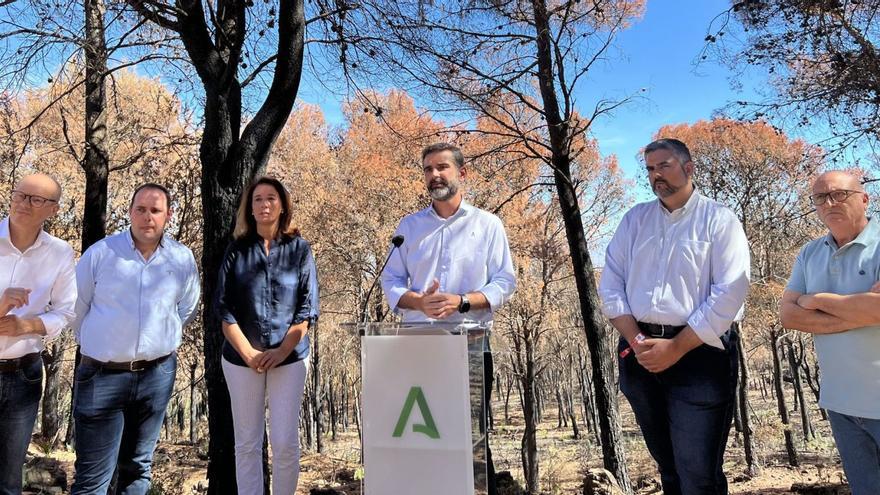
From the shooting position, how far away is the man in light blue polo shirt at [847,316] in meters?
2.20

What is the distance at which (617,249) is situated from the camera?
272 cm

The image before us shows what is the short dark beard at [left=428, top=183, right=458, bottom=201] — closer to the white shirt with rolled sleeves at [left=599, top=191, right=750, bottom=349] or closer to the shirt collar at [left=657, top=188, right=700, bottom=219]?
the white shirt with rolled sleeves at [left=599, top=191, right=750, bottom=349]

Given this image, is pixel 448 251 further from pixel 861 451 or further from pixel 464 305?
pixel 861 451

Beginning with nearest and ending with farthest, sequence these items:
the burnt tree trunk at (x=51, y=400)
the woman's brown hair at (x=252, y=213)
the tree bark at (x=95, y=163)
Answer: the woman's brown hair at (x=252, y=213), the tree bark at (x=95, y=163), the burnt tree trunk at (x=51, y=400)

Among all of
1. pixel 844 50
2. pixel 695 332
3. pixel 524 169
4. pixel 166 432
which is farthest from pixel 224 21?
pixel 166 432

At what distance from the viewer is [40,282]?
2629 millimetres

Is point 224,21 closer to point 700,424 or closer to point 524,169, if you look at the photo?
point 700,424

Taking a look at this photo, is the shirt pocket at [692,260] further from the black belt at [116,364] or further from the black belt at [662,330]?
the black belt at [116,364]

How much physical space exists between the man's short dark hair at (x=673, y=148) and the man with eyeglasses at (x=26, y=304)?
2939mm

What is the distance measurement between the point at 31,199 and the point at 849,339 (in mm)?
3812

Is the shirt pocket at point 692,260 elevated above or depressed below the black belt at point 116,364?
above

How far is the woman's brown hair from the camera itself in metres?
2.99

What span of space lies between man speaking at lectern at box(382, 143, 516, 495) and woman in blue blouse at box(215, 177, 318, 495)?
553 mm

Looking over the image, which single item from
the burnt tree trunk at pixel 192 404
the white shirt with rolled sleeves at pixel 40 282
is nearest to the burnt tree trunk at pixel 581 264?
the white shirt with rolled sleeves at pixel 40 282
